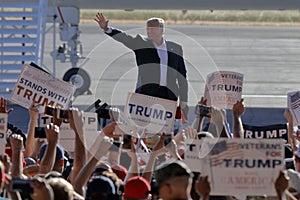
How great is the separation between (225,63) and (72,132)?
24132mm

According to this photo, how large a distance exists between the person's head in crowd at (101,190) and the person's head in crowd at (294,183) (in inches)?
54.9

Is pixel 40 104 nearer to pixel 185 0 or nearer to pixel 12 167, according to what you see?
pixel 12 167

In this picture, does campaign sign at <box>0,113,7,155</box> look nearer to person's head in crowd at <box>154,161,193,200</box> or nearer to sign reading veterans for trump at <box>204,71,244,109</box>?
person's head in crowd at <box>154,161,193,200</box>

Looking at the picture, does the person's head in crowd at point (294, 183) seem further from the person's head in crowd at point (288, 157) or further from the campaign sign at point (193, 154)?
the person's head in crowd at point (288, 157)

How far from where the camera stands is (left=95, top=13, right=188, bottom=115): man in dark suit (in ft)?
41.4

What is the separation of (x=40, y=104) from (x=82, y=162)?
2.65 metres

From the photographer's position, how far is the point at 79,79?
915 inches

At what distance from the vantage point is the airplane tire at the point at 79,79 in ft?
75.5

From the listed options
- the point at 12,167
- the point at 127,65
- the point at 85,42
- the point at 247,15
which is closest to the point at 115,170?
the point at 12,167

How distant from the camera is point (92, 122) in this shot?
9836mm

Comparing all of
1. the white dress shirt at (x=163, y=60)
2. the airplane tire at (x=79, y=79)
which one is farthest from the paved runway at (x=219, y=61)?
the white dress shirt at (x=163, y=60)

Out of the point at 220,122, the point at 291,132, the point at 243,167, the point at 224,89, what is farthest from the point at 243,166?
the point at 224,89

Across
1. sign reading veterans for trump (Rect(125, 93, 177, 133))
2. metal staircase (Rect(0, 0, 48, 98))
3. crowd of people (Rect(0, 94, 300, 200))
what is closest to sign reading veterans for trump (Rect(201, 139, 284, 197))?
crowd of people (Rect(0, 94, 300, 200))

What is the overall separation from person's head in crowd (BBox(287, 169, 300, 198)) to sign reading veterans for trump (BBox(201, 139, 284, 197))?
2.40ft
